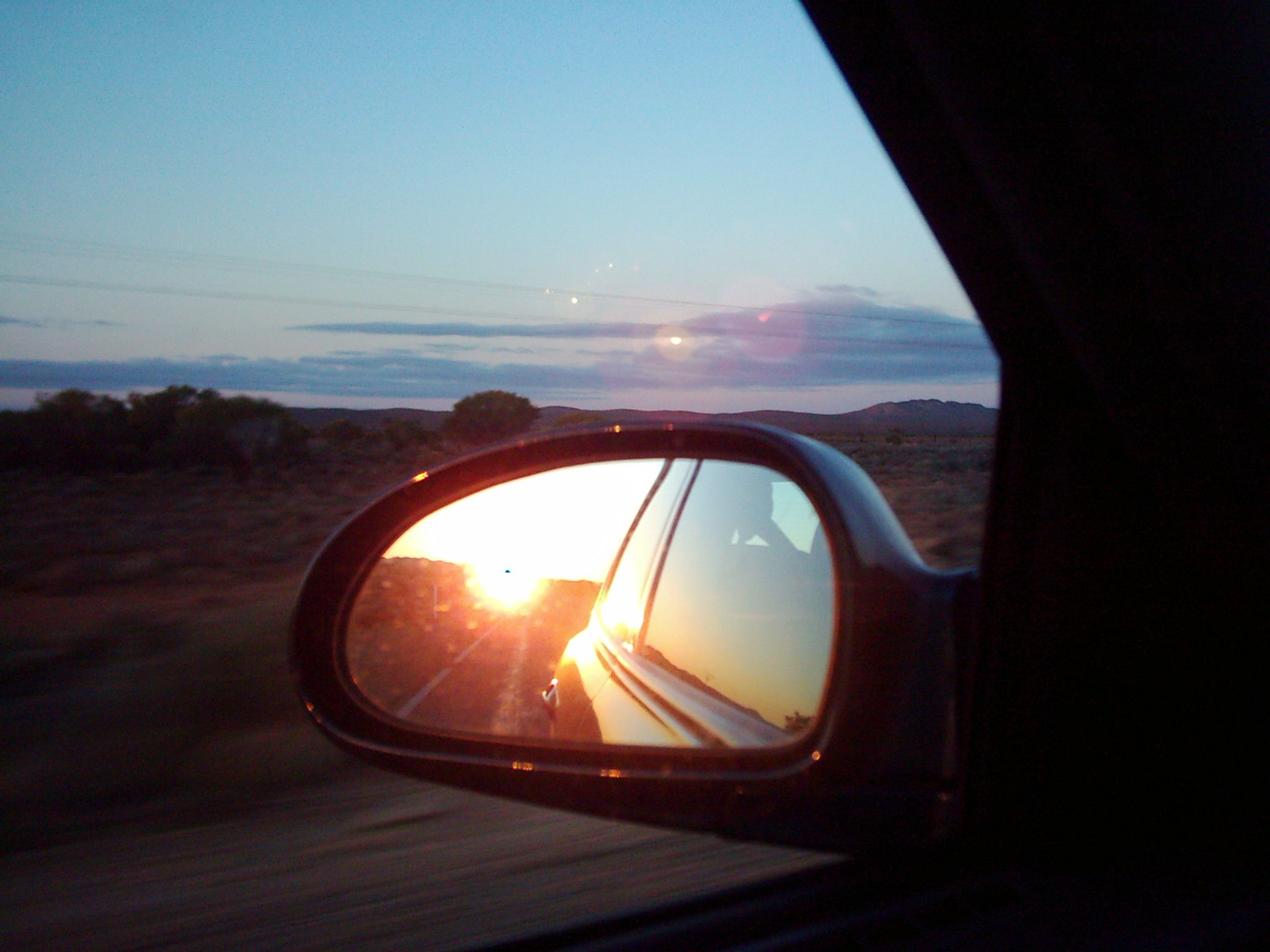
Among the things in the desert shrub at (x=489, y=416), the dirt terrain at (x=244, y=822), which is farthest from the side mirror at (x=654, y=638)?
the desert shrub at (x=489, y=416)

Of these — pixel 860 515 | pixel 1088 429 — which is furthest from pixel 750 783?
pixel 1088 429

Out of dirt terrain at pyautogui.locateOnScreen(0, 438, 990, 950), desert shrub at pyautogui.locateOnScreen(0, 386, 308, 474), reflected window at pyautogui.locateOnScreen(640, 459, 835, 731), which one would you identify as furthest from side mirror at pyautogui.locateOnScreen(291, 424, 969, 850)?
desert shrub at pyautogui.locateOnScreen(0, 386, 308, 474)

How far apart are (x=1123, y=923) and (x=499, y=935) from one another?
1405 mm

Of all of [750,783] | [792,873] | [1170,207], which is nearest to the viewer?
[1170,207]

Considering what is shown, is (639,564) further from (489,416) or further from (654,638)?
(489,416)

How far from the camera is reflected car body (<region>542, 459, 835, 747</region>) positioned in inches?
88.3

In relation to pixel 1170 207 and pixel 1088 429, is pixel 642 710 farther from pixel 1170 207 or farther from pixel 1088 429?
pixel 1170 207

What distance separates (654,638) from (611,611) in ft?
1.31

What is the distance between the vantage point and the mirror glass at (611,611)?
7.74ft

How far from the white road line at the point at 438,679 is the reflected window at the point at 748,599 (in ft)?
1.68

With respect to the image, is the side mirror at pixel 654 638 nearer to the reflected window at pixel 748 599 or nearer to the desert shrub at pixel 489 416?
the reflected window at pixel 748 599

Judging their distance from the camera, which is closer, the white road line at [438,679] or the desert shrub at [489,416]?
the white road line at [438,679]

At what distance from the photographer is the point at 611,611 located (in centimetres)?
356

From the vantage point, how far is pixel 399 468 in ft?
120
